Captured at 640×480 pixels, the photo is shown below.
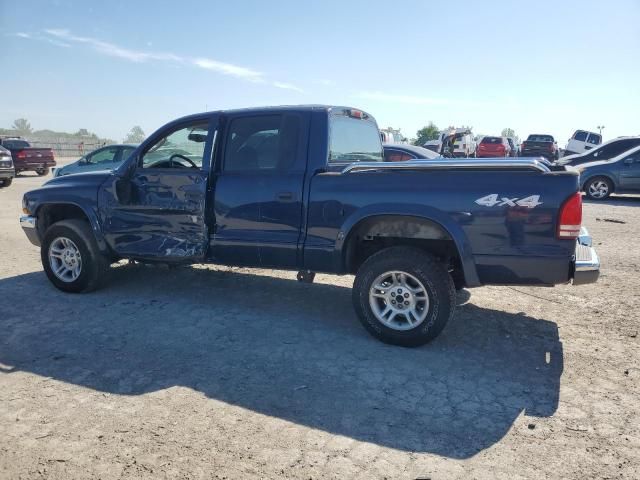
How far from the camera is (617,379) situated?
344cm

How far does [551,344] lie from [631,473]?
1.67 metres

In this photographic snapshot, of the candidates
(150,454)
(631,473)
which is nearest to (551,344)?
(631,473)

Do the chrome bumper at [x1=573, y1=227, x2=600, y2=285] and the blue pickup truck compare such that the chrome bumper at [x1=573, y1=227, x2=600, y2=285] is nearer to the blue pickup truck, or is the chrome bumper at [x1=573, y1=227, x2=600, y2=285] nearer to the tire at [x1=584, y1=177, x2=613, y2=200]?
the blue pickup truck

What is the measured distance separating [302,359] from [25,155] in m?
20.7

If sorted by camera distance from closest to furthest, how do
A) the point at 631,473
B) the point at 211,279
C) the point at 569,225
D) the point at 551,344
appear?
the point at 631,473, the point at 569,225, the point at 551,344, the point at 211,279

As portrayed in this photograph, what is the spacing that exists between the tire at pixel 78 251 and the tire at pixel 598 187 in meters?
13.2

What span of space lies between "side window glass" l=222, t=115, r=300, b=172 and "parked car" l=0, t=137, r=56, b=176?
18997mm

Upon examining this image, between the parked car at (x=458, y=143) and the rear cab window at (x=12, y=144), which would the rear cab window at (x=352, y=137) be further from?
the parked car at (x=458, y=143)

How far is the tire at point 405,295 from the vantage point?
379cm

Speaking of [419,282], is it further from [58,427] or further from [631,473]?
[58,427]

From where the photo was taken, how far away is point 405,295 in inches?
155

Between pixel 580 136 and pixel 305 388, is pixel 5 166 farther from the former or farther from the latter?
pixel 580 136

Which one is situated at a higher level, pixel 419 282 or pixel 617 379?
pixel 419 282

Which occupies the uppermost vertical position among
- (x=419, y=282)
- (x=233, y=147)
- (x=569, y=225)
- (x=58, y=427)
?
(x=233, y=147)
